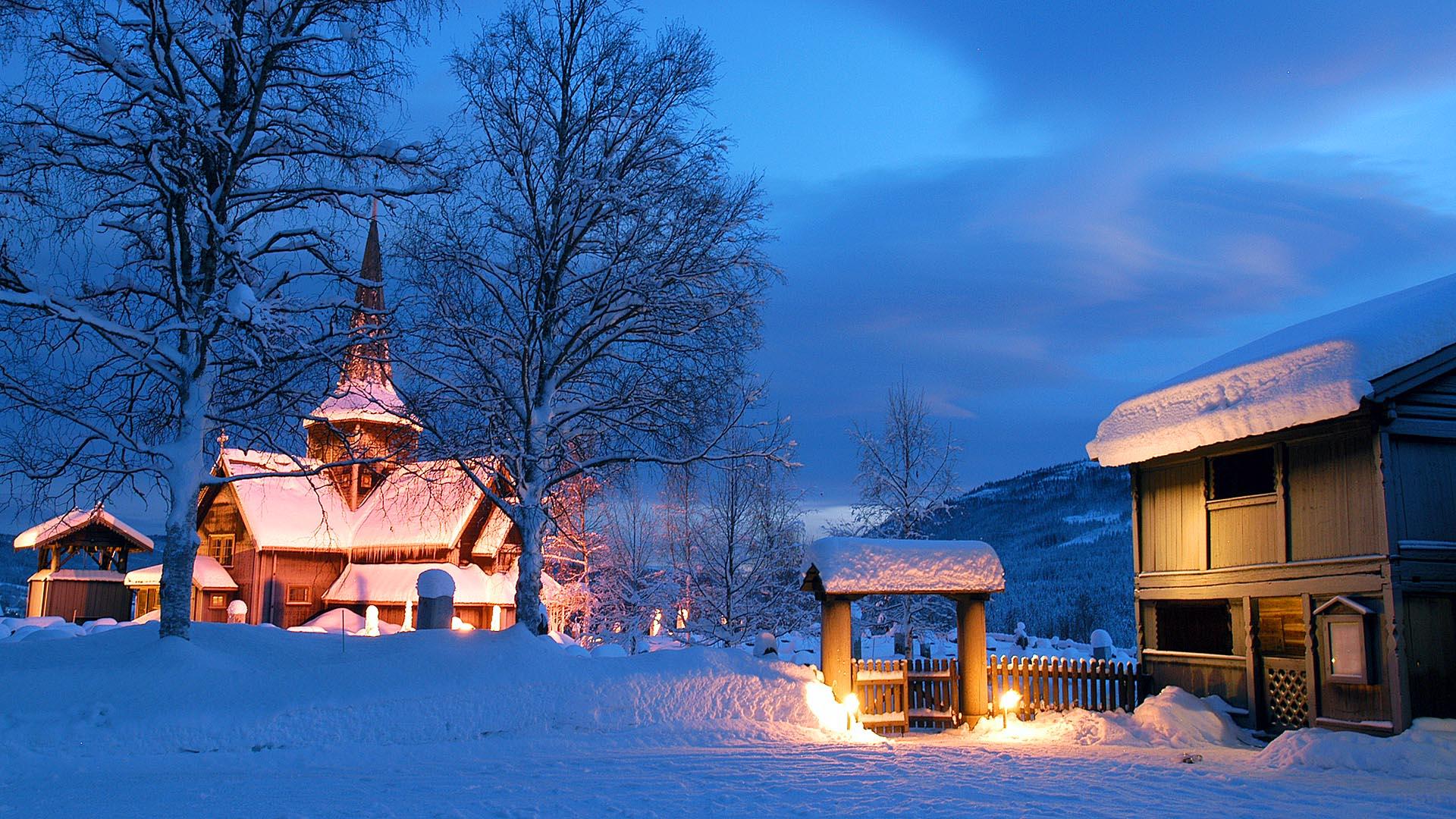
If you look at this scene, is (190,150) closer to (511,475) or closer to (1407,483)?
(511,475)

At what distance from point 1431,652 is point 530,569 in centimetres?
1368

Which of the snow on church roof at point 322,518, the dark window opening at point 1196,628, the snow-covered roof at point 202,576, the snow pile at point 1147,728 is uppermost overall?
the snow on church roof at point 322,518

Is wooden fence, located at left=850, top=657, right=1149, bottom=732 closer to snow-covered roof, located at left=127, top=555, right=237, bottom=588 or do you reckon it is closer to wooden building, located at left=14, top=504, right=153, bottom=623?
snow-covered roof, located at left=127, top=555, right=237, bottom=588

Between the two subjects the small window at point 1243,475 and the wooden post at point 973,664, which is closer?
the wooden post at point 973,664

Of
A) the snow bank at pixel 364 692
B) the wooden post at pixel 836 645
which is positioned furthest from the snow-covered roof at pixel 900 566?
the snow bank at pixel 364 692

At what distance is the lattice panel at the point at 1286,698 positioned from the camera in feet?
52.4

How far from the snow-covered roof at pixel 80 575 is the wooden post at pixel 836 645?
3071 centimetres

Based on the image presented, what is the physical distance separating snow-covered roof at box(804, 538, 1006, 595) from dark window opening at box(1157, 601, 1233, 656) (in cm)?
435

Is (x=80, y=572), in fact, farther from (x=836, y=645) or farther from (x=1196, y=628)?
(x=1196, y=628)

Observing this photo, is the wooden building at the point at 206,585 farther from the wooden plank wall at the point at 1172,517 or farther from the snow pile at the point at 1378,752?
the snow pile at the point at 1378,752

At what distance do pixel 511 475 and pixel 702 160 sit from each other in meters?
6.59

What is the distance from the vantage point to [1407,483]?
14742 millimetres

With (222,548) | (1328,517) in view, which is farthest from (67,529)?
(1328,517)

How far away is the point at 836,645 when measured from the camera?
17.9 metres
